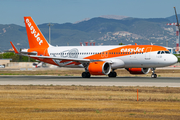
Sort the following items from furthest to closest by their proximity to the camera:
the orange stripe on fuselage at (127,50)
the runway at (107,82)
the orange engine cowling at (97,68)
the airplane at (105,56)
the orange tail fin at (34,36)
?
the orange tail fin at (34,36)
the orange stripe on fuselage at (127,50)
the airplane at (105,56)
the orange engine cowling at (97,68)
the runway at (107,82)

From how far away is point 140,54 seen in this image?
44312mm

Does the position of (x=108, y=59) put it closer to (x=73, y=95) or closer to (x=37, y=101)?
(x=73, y=95)

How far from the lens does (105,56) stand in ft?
153

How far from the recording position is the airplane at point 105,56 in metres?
43.6

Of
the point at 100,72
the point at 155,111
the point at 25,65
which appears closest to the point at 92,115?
the point at 155,111

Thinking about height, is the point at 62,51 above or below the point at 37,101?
above

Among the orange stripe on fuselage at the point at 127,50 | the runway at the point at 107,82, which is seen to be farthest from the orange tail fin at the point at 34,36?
the runway at the point at 107,82

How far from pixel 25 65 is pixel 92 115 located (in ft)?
365

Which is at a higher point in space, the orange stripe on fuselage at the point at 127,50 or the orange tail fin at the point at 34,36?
the orange tail fin at the point at 34,36

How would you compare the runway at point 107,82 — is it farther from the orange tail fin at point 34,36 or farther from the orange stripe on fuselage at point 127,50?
the orange tail fin at point 34,36

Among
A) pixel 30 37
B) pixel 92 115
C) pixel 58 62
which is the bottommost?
pixel 92 115

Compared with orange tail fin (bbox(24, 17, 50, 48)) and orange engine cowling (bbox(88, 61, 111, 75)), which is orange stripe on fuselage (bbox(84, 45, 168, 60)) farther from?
orange tail fin (bbox(24, 17, 50, 48))

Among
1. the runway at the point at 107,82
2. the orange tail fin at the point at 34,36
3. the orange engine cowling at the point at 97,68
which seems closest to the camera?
the runway at the point at 107,82

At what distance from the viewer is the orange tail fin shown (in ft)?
175
